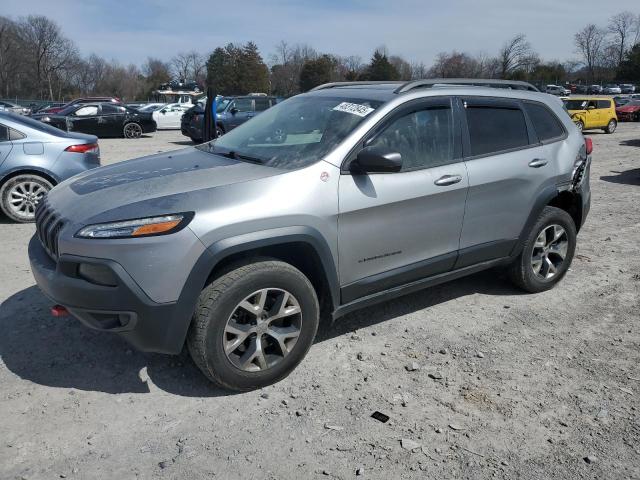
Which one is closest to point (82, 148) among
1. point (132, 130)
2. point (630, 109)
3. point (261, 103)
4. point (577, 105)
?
point (261, 103)

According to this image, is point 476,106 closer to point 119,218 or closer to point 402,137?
point 402,137

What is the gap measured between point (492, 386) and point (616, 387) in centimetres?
76

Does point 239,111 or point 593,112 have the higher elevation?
point 239,111

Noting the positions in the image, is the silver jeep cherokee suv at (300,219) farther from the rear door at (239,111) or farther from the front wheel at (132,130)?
the front wheel at (132,130)

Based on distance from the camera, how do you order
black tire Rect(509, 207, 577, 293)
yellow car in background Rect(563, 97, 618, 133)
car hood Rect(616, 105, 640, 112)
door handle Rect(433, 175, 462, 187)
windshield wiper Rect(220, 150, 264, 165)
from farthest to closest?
car hood Rect(616, 105, 640, 112)
yellow car in background Rect(563, 97, 618, 133)
black tire Rect(509, 207, 577, 293)
door handle Rect(433, 175, 462, 187)
windshield wiper Rect(220, 150, 264, 165)

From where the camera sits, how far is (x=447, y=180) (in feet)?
12.5

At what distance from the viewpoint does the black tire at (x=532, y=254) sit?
14.8 feet

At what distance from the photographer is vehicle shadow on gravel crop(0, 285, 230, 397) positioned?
3281 mm

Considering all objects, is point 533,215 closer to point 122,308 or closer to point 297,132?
point 297,132

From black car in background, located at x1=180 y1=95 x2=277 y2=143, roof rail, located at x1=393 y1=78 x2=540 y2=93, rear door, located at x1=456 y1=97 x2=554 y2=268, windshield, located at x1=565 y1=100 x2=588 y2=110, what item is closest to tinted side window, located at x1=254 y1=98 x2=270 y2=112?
black car in background, located at x1=180 y1=95 x2=277 y2=143

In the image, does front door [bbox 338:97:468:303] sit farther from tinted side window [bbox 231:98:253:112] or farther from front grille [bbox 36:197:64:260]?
tinted side window [bbox 231:98:253:112]

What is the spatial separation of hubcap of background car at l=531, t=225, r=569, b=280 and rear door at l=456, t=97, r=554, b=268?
15.5 inches

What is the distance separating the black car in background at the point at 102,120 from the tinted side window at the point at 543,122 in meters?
18.5

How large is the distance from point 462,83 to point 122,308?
121 inches
